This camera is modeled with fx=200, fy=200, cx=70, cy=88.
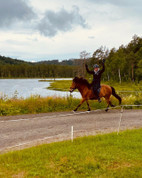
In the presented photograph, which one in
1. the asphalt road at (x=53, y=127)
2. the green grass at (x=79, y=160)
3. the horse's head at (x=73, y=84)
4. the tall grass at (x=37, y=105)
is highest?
the horse's head at (x=73, y=84)

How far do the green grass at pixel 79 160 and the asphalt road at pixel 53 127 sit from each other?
1090 millimetres

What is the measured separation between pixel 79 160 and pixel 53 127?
4.39m

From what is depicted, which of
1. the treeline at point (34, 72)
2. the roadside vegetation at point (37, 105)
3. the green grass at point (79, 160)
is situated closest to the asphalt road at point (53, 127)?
the green grass at point (79, 160)

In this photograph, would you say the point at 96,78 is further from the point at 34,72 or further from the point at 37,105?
the point at 34,72

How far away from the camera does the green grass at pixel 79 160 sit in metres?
4.88

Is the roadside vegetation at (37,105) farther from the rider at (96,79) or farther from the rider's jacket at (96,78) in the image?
the rider's jacket at (96,78)

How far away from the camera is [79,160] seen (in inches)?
218

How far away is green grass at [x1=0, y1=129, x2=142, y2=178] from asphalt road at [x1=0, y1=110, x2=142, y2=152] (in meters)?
1.09

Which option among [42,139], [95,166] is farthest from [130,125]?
[95,166]

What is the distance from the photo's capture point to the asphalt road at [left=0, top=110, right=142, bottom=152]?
771 centimetres

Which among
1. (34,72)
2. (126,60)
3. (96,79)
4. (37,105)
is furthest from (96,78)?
(34,72)

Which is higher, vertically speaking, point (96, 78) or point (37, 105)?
point (96, 78)

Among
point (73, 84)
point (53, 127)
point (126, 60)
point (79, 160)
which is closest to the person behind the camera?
point (79, 160)

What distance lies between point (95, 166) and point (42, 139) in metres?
3.09
